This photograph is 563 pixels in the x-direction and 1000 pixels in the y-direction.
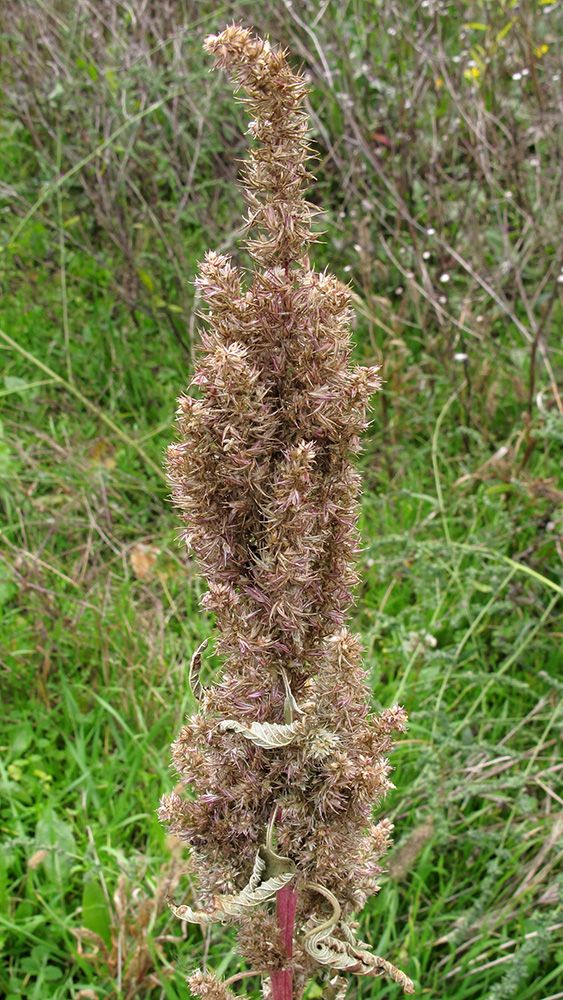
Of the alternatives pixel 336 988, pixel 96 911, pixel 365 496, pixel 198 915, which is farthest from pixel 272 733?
pixel 365 496

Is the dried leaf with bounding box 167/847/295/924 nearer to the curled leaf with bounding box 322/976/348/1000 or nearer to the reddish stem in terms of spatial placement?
the reddish stem

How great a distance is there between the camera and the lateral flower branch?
115 cm

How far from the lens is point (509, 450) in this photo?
359 centimetres

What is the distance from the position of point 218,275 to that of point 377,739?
0.80 meters

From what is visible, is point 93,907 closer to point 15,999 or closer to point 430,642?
point 15,999

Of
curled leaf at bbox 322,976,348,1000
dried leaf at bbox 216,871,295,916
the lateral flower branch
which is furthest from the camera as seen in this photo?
curled leaf at bbox 322,976,348,1000

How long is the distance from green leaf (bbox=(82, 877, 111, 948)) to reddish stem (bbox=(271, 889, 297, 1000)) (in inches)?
38.4

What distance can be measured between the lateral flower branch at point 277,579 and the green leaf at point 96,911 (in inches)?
39.0

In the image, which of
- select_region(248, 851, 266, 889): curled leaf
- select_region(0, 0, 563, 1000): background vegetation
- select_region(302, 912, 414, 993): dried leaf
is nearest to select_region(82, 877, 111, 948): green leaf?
select_region(0, 0, 563, 1000): background vegetation

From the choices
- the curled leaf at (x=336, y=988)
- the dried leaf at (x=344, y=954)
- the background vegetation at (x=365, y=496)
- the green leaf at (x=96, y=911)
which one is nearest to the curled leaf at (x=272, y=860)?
the dried leaf at (x=344, y=954)

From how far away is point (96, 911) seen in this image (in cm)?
231

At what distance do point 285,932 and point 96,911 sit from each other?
108 cm

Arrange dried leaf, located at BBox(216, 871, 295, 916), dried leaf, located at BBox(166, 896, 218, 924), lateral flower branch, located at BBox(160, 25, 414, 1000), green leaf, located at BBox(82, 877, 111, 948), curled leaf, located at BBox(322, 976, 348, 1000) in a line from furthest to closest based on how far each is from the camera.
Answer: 1. green leaf, located at BBox(82, 877, 111, 948)
2. curled leaf, located at BBox(322, 976, 348, 1000)
3. dried leaf, located at BBox(166, 896, 218, 924)
4. dried leaf, located at BBox(216, 871, 295, 916)
5. lateral flower branch, located at BBox(160, 25, 414, 1000)

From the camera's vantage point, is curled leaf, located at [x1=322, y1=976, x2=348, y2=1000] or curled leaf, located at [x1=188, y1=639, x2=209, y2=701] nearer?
curled leaf, located at [x1=188, y1=639, x2=209, y2=701]
